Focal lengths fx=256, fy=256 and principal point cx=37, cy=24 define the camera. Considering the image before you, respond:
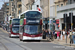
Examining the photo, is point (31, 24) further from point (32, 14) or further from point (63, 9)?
point (63, 9)

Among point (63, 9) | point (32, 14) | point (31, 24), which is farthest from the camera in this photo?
point (63, 9)

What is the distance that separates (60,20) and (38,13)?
68.3 feet

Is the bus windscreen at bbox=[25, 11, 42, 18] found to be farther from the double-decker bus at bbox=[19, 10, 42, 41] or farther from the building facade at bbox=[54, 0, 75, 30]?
the building facade at bbox=[54, 0, 75, 30]

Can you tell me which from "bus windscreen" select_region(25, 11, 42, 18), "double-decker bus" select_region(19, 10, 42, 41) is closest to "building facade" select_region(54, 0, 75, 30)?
"bus windscreen" select_region(25, 11, 42, 18)

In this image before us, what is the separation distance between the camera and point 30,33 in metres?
33.1

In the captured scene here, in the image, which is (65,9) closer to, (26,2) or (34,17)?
(34,17)

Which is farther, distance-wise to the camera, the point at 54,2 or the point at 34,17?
the point at 54,2

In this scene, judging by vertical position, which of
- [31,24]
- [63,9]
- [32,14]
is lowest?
[31,24]

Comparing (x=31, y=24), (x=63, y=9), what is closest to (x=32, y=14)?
(x=31, y=24)

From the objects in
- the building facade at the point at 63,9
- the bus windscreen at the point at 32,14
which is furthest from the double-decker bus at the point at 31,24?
the building facade at the point at 63,9

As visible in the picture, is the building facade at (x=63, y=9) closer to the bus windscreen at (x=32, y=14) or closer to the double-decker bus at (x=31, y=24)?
the bus windscreen at (x=32, y=14)

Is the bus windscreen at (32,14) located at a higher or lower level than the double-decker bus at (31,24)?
higher

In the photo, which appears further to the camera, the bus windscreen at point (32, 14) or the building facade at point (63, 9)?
the building facade at point (63, 9)

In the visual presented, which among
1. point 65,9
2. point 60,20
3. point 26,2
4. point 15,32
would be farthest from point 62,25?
point 26,2
